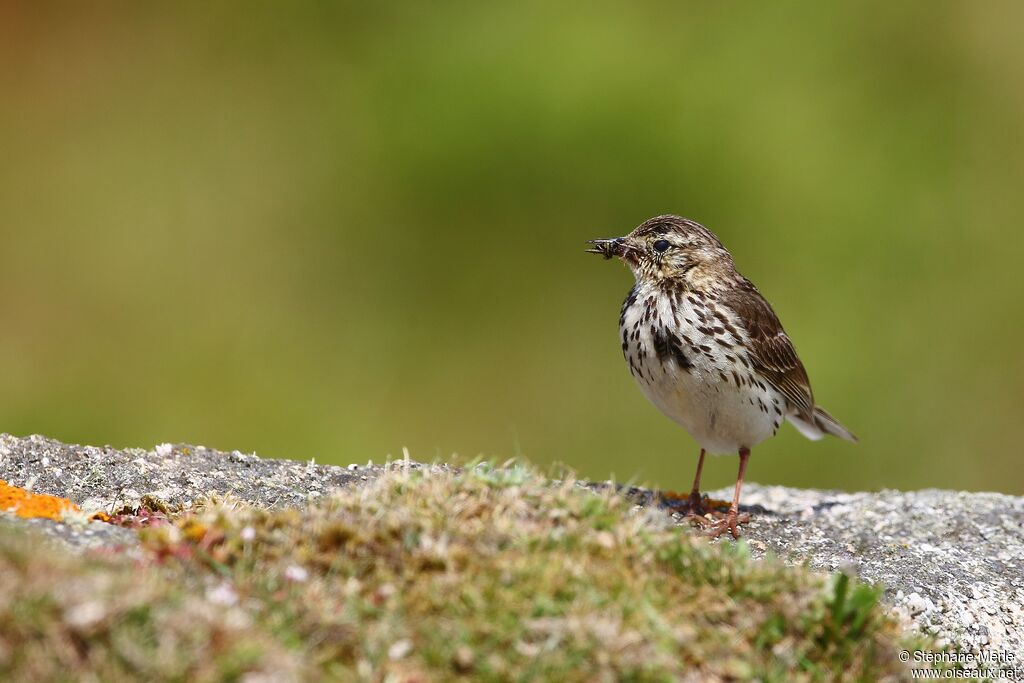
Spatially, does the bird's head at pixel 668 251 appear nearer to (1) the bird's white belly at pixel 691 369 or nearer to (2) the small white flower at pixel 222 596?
(1) the bird's white belly at pixel 691 369

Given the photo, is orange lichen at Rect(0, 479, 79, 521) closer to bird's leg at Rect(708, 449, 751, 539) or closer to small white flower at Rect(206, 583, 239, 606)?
small white flower at Rect(206, 583, 239, 606)

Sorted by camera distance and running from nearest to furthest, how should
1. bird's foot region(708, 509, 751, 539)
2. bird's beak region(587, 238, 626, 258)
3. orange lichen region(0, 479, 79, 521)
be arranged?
orange lichen region(0, 479, 79, 521) < bird's foot region(708, 509, 751, 539) < bird's beak region(587, 238, 626, 258)

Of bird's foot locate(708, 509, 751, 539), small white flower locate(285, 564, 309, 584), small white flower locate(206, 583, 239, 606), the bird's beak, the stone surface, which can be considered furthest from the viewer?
the bird's beak

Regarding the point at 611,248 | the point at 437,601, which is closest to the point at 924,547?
the point at 611,248

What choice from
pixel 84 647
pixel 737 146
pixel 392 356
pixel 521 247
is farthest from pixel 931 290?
pixel 84 647

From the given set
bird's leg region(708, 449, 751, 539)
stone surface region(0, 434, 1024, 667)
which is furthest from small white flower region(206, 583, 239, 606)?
bird's leg region(708, 449, 751, 539)

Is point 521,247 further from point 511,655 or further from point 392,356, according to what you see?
point 511,655
